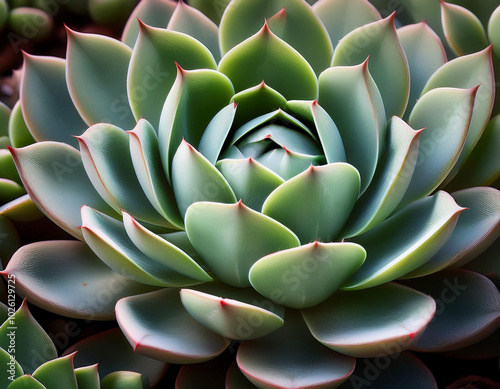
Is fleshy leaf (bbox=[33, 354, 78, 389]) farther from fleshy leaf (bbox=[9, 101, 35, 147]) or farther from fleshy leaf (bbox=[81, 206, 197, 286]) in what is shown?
fleshy leaf (bbox=[9, 101, 35, 147])

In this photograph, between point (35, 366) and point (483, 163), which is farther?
point (483, 163)

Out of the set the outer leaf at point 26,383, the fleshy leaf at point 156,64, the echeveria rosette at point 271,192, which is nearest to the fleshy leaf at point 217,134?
the echeveria rosette at point 271,192

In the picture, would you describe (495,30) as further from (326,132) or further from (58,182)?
(58,182)

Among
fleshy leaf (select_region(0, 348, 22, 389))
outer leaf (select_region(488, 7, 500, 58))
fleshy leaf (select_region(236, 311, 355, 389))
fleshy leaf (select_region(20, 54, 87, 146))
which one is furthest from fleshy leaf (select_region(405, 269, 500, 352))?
fleshy leaf (select_region(20, 54, 87, 146))

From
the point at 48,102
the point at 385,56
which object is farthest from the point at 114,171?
the point at 385,56

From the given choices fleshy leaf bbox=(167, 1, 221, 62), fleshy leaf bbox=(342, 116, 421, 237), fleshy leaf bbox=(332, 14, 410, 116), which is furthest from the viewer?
fleshy leaf bbox=(167, 1, 221, 62)

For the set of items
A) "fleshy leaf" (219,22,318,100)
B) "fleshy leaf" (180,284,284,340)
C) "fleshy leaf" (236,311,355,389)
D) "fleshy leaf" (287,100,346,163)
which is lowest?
"fleshy leaf" (236,311,355,389)

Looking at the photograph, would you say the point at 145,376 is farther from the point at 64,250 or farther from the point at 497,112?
the point at 497,112

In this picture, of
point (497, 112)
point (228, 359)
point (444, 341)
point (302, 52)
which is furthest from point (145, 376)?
point (497, 112)
